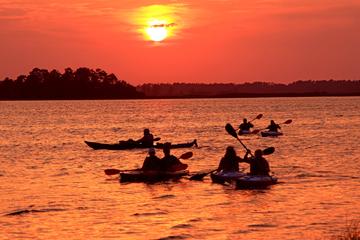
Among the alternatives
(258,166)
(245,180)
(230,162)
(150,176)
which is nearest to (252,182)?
(245,180)

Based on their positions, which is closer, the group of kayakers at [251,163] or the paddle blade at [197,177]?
the group of kayakers at [251,163]

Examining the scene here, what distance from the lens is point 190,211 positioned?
28609 mm

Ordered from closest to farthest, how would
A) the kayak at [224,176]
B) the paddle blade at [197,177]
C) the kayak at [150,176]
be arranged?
the kayak at [224,176] → the kayak at [150,176] → the paddle blade at [197,177]

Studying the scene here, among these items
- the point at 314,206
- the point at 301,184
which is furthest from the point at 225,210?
the point at 301,184

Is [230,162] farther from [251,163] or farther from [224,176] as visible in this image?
[251,163]

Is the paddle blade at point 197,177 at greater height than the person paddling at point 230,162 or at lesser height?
lesser

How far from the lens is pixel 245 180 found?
32.0 m

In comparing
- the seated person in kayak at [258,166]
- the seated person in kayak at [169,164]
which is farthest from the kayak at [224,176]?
the seated person in kayak at [169,164]

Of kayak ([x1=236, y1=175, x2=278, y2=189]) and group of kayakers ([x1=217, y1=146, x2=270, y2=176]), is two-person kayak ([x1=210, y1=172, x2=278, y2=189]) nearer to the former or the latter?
kayak ([x1=236, y1=175, x2=278, y2=189])

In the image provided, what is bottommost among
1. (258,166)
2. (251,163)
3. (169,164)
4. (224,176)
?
(224,176)

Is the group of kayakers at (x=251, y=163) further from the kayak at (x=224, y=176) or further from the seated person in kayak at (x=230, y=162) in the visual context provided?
the kayak at (x=224, y=176)

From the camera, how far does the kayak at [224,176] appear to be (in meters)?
33.3

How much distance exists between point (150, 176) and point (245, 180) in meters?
4.81

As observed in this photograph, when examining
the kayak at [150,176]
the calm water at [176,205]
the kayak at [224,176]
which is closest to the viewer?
the calm water at [176,205]
